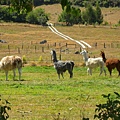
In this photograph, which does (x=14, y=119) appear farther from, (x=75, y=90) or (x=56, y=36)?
(x=56, y=36)

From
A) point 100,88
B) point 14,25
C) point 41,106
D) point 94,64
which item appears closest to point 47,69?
point 94,64

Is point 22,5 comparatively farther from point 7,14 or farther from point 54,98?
point 54,98

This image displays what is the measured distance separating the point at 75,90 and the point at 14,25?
298 ft

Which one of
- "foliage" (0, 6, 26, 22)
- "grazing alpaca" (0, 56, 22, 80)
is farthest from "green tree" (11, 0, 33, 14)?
"grazing alpaca" (0, 56, 22, 80)

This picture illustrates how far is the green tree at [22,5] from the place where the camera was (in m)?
6.61

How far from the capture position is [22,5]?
22.1 ft

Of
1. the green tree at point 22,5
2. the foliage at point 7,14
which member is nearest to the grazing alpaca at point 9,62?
the foliage at point 7,14

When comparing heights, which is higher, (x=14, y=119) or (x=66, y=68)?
(x=14, y=119)

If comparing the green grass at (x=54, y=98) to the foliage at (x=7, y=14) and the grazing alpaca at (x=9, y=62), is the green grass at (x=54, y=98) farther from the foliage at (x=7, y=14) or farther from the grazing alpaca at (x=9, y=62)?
the grazing alpaca at (x=9, y=62)

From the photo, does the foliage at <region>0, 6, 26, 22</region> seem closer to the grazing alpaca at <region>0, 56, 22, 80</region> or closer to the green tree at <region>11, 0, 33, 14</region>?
the green tree at <region>11, 0, 33, 14</region>

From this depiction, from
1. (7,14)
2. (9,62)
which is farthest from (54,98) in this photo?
(9,62)

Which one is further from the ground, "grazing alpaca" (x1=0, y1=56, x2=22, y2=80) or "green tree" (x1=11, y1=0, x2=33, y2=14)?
"green tree" (x1=11, y1=0, x2=33, y2=14)

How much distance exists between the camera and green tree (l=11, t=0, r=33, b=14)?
6613 millimetres

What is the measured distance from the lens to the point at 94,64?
2789 cm
